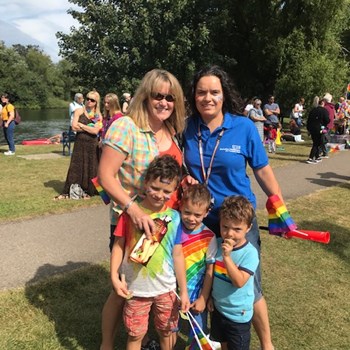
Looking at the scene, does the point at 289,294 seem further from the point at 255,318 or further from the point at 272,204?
the point at 272,204

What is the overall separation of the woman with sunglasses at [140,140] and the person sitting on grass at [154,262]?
0.09 metres

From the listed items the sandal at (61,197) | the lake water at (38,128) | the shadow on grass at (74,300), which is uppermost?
the shadow on grass at (74,300)

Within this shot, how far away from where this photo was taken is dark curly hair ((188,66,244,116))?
2.52 meters

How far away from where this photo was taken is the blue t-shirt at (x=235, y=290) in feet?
7.73

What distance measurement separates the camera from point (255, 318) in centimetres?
271

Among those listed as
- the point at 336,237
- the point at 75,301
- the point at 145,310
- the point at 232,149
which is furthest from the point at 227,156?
the point at 336,237

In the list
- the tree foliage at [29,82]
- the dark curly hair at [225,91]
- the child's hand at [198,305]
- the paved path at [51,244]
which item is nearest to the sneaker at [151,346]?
the child's hand at [198,305]

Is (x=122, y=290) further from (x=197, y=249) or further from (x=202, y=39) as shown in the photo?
(x=202, y=39)

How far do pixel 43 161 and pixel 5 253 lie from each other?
6.72 meters

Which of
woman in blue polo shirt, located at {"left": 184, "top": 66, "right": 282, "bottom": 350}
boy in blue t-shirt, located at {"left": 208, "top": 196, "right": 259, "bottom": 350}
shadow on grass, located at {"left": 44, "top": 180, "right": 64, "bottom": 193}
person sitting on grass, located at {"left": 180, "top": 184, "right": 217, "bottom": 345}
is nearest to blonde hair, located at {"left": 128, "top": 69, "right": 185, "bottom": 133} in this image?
woman in blue polo shirt, located at {"left": 184, "top": 66, "right": 282, "bottom": 350}

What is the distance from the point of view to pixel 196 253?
2.47 metres

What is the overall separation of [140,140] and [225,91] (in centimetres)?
65

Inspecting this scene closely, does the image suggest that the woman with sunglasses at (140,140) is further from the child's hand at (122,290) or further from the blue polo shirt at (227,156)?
the child's hand at (122,290)

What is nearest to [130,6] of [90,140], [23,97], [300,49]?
[300,49]
